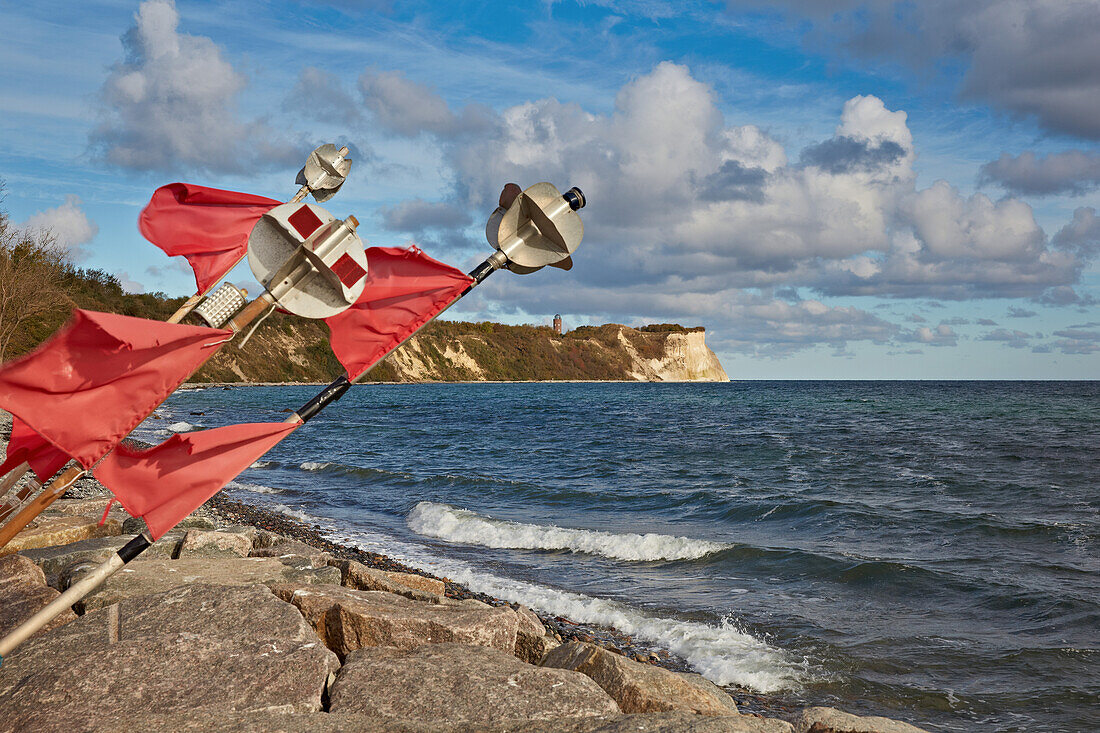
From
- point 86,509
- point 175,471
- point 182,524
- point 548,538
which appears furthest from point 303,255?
point 548,538

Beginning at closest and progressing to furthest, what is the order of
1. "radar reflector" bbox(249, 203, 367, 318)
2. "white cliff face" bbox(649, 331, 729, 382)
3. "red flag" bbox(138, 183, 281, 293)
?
1. "radar reflector" bbox(249, 203, 367, 318)
2. "red flag" bbox(138, 183, 281, 293)
3. "white cliff face" bbox(649, 331, 729, 382)

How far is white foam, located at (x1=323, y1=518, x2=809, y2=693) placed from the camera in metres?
7.73

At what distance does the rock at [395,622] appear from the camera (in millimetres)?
5422

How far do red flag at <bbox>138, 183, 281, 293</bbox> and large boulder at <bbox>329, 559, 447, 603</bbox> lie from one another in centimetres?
397

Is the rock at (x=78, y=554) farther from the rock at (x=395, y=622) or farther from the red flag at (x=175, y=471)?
the red flag at (x=175, y=471)

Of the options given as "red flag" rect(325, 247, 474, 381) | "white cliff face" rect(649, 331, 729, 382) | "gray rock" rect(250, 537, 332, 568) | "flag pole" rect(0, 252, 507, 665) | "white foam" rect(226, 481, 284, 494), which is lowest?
"white foam" rect(226, 481, 284, 494)

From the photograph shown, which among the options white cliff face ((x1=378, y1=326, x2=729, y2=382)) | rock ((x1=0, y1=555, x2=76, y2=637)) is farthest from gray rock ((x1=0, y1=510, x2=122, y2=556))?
white cliff face ((x1=378, y1=326, x2=729, y2=382))

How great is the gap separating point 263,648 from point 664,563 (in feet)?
29.9

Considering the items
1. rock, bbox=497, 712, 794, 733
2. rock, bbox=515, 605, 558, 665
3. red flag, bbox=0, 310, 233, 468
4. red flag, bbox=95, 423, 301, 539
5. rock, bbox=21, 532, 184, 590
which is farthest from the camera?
rock, bbox=21, 532, 184, 590

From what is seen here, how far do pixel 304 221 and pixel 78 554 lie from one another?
5639 millimetres

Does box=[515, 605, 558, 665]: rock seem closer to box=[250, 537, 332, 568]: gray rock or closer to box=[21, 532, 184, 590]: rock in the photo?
box=[250, 537, 332, 568]: gray rock

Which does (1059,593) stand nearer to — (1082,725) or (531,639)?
(1082,725)

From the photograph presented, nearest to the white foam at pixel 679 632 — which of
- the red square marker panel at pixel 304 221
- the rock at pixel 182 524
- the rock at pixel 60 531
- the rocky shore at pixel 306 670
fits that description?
the rocky shore at pixel 306 670

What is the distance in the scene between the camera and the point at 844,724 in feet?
15.1
